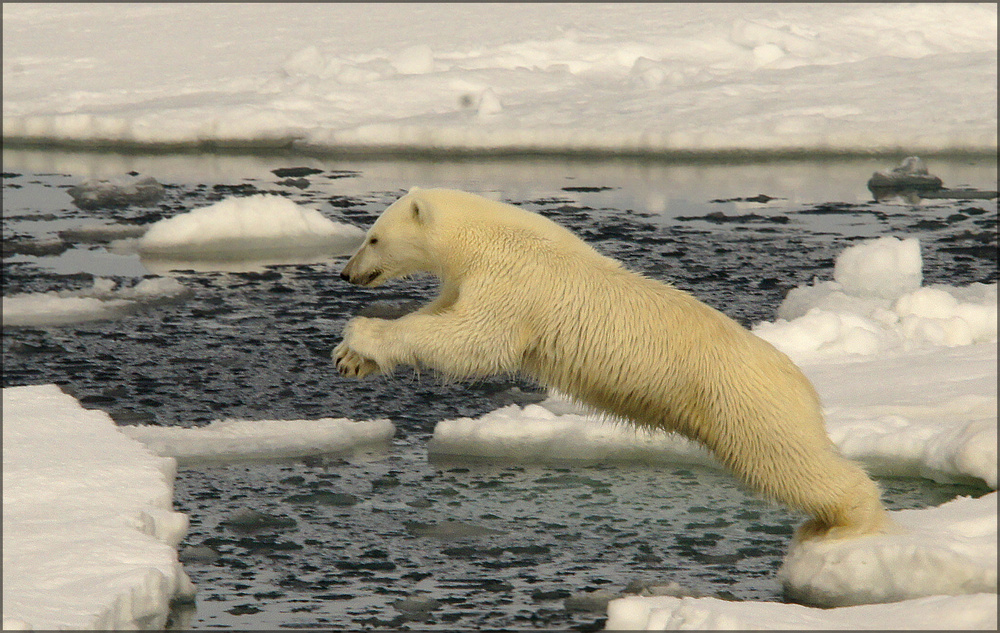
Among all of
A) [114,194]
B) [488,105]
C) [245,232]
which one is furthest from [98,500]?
[488,105]

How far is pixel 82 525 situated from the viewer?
12.1 ft

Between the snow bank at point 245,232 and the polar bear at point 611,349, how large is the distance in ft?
15.9

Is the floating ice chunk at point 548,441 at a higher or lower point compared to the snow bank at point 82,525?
lower

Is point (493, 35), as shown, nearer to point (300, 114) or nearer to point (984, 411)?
point (300, 114)

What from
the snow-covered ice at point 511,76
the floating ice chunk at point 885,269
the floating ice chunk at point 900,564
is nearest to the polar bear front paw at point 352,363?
the floating ice chunk at point 900,564

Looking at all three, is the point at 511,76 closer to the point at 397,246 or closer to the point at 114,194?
the point at 114,194

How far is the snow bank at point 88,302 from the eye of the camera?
7333 mm

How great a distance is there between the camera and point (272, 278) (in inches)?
330

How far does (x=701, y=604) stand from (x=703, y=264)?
522cm

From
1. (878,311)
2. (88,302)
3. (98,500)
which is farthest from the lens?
(88,302)

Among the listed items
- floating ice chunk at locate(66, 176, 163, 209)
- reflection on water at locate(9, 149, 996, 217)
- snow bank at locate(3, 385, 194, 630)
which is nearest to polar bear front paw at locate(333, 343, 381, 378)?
snow bank at locate(3, 385, 194, 630)

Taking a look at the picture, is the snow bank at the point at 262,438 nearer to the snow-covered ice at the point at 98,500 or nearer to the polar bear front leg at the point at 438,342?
the snow-covered ice at the point at 98,500

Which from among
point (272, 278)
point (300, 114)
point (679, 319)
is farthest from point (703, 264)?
point (300, 114)

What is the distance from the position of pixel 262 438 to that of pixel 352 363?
4.37 feet
